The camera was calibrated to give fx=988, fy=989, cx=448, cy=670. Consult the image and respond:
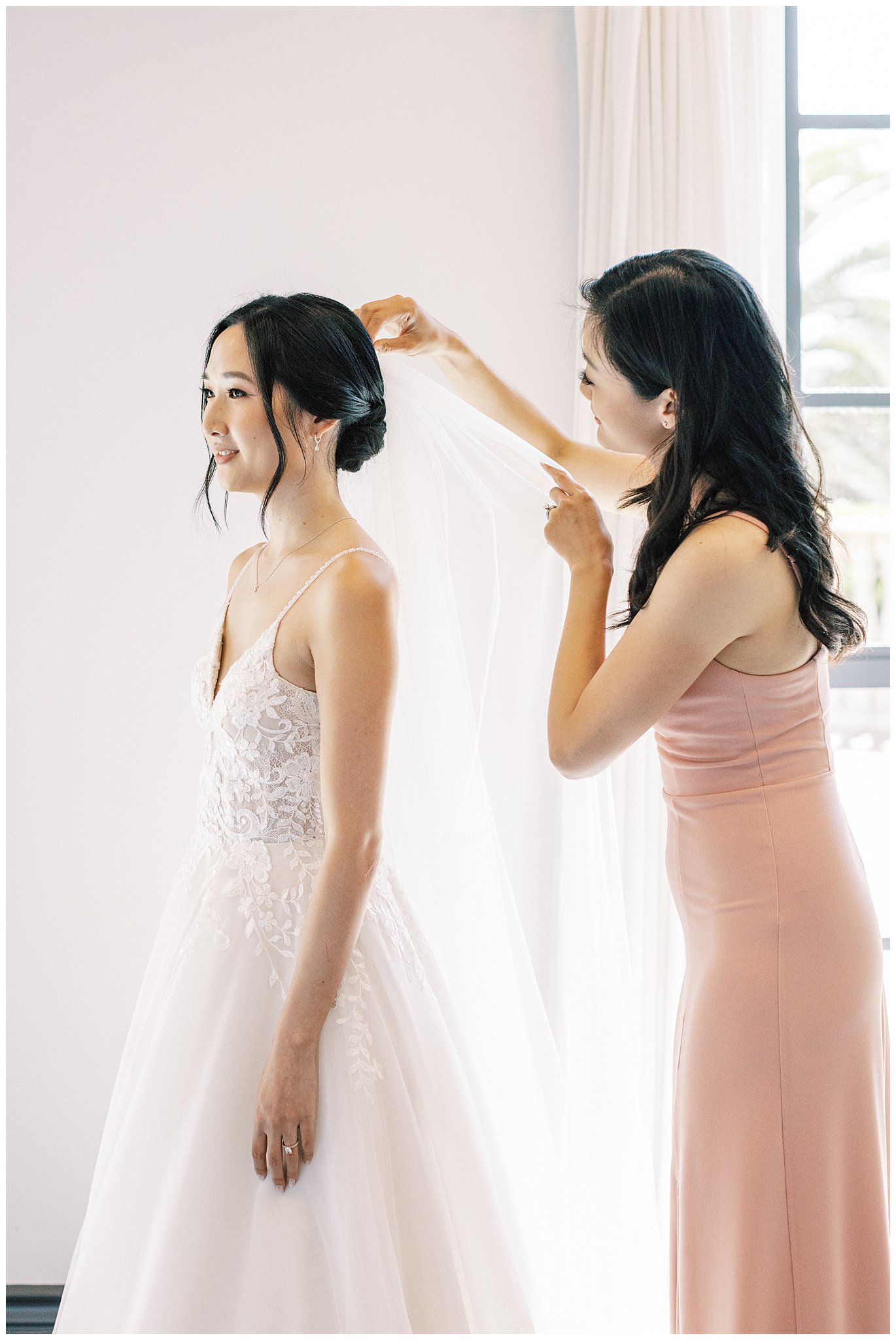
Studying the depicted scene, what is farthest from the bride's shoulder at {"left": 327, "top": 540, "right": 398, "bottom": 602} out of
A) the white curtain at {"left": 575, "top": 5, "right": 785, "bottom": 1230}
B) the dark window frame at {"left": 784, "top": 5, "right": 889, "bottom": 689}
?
the dark window frame at {"left": 784, "top": 5, "right": 889, "bottom": 689}

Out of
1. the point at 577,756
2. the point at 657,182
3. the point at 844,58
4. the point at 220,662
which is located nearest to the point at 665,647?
the point at 577,756

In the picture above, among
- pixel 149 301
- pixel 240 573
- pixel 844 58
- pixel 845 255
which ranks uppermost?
pixel 844 58

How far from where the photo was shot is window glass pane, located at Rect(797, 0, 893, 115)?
2465 mm

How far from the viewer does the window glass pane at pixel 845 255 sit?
98.7 inches

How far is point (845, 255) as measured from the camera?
2521mm

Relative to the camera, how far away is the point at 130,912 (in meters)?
2.34

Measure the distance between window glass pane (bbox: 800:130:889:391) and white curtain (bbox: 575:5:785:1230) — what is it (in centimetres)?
38

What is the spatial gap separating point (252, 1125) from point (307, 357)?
963 mm

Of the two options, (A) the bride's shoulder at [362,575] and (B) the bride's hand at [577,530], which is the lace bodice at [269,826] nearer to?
(A) the bride's shoulder at [362,575]

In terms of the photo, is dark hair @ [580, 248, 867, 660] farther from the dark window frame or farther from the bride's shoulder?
the dark window frame

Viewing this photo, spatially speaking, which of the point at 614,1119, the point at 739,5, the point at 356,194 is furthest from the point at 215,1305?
the point at 739,5

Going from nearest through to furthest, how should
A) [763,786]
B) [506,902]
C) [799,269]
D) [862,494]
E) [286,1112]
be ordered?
[286,1112] < [763,786] < [506,902] < [799,269] < [862,494]

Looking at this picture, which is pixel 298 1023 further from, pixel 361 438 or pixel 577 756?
pixel 361 438

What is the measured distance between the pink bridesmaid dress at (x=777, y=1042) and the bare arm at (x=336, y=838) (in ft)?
1.30
